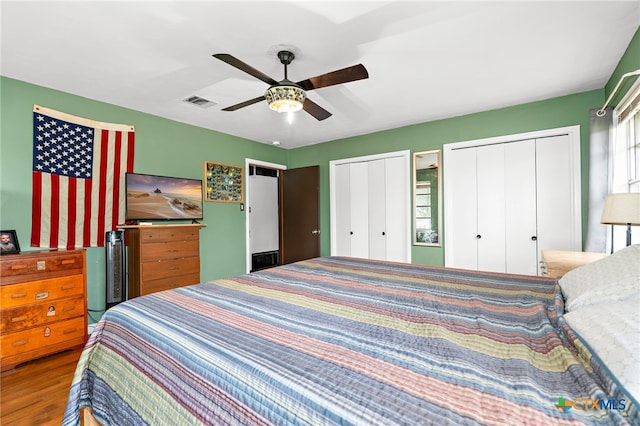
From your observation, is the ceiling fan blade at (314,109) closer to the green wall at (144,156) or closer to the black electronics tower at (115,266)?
the green wall at (144,156)

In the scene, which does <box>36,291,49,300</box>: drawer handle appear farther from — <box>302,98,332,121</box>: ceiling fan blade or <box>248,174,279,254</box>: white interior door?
<box>248,174,279,254</box>: white interior door

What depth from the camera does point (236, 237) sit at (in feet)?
15.2

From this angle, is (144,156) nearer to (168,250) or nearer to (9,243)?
(168,250)

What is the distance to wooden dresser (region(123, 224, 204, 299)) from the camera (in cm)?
312

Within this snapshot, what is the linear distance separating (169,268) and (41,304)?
1.11 meters

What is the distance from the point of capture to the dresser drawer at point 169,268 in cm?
315

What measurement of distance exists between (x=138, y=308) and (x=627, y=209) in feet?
10.1

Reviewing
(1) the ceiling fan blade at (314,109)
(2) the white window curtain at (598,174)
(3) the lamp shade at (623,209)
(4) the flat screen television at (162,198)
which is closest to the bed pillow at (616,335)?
(3) the lamp shade at (623,209)

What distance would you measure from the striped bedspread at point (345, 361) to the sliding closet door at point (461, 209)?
7.24 feet

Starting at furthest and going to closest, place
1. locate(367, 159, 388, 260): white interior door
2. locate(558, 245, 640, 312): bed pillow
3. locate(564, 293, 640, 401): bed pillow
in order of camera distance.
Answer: locate(367, 159, 388, 260): white interior door → locate(558, 245, 640, 312): bed pillow → locate(564, 293, 640, 401): bed pillow

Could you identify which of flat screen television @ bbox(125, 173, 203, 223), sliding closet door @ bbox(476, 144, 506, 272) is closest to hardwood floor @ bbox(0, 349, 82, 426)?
flat screen television @ bbox(125, 173, 203, 223)

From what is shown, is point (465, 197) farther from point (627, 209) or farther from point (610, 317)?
point (610, 317)

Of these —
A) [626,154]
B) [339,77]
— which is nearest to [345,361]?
[339,77]

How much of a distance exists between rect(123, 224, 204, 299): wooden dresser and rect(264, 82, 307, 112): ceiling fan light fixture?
2.09m
